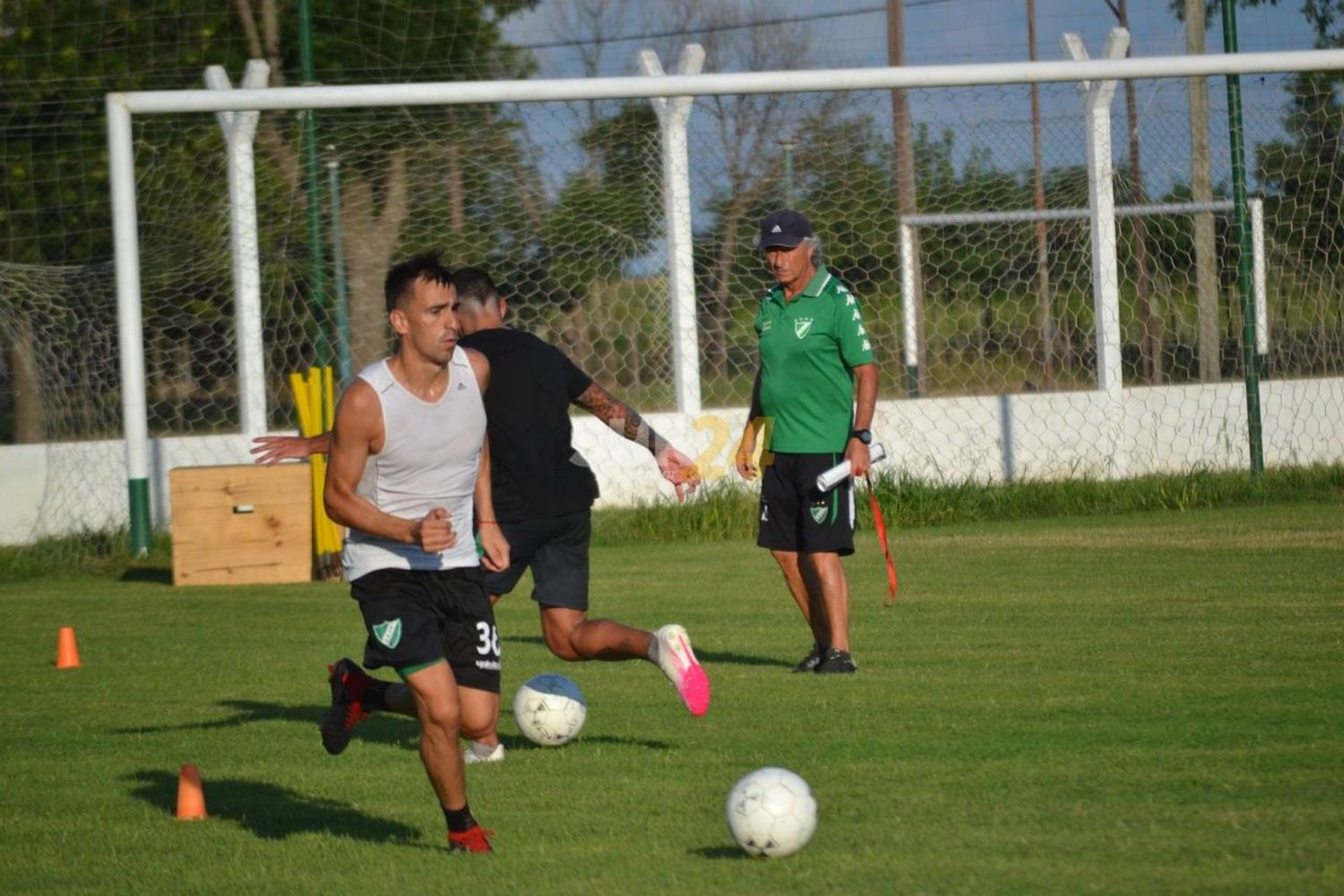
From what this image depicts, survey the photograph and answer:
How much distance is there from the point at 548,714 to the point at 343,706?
3.46 ft

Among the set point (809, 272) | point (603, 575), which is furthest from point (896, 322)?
point (809, 272)

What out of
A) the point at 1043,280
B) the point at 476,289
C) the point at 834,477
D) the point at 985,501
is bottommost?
the point at 985,501

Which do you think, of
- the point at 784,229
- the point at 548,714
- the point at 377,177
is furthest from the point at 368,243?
the point at 548,714

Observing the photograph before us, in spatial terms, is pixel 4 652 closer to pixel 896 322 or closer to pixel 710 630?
pixel 710 630

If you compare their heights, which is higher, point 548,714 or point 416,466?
point 416,466

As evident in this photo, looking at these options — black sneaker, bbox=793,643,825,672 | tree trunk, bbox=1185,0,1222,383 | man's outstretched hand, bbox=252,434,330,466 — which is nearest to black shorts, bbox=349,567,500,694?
man's outstretched hand, bbox=252,434,330,466

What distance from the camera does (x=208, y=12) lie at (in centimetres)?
2305

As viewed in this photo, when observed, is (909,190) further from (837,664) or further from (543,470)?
(543,470)

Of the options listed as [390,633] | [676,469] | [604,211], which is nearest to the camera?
[390,633]

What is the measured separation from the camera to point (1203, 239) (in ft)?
56.7

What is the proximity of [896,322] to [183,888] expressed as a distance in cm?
1316

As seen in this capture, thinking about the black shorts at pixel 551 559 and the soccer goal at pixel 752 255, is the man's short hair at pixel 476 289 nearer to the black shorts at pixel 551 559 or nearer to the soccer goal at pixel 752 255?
the black shorts at pixel 551 559

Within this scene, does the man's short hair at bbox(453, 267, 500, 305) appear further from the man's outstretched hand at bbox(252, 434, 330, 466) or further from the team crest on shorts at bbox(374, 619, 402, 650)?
the team crest on shorts at bbox(374, 619, 402, 650)

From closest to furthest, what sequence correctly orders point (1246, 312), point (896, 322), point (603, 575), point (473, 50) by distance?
1. point (603, 575)
2. point (1246, 312)
3. point (896, 322)
4. point (473, 50)
